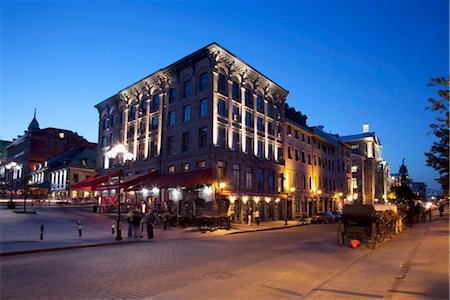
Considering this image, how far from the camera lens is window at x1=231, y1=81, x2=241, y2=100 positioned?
3784 centimetres

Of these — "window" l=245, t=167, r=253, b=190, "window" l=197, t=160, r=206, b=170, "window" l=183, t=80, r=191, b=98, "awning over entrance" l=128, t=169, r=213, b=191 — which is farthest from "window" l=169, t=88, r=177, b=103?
"window" l=245, t=167, r=253, b=190

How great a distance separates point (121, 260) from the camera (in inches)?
484

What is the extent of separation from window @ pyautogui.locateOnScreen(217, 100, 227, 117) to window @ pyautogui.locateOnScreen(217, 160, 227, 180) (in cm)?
517

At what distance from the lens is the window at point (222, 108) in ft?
116

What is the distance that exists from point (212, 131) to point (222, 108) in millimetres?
3457

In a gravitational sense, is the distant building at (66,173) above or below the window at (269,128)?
below

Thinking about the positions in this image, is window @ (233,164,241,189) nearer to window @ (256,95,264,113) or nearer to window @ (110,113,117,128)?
window @ (256,95,264,113)

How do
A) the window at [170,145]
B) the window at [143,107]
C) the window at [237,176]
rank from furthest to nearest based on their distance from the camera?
the window at [143,107], the window at [170,145], the window at [237,176]

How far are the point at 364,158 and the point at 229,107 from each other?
204 ft

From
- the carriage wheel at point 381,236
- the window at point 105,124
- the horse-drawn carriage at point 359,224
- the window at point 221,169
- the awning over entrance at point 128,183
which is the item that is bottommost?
the carriage wheel at point 381,236

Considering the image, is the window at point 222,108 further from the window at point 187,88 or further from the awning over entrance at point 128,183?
the awning over entrance at point 128,183

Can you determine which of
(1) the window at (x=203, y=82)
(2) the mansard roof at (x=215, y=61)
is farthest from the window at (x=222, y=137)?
(2) the mansard roof at (x=215, y=61)

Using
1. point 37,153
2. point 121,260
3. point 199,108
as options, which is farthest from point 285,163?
point 37,153

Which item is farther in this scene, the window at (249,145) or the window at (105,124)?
the window at (105,124)
